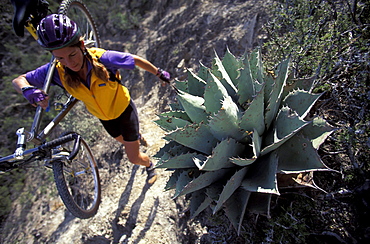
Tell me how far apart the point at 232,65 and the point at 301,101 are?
562mm

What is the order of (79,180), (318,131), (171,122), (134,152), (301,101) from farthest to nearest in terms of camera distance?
1. (79,180)
2. (134,152)
3. (171,122)
4. (301,101)
5. (318,131)

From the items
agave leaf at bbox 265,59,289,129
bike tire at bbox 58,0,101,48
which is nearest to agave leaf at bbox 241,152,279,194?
agave leaf at bbox 265,59,289,129

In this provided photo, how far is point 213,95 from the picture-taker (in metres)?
1.45

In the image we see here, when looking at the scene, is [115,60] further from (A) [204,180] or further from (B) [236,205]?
(B) [236,205]

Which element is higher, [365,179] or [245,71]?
[245,71]

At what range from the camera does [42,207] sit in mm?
4184

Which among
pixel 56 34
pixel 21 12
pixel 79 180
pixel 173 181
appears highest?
pixel 21 12

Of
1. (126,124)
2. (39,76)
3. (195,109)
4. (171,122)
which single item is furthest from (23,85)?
(195,109)

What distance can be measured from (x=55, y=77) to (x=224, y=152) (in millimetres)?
1933

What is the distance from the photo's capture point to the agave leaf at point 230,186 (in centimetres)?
126

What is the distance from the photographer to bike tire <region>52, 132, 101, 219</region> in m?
2.39

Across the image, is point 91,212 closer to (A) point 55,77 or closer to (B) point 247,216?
(A) point 55,77

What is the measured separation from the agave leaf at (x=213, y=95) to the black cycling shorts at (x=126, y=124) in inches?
53.6

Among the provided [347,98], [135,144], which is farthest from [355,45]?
[135,144]
